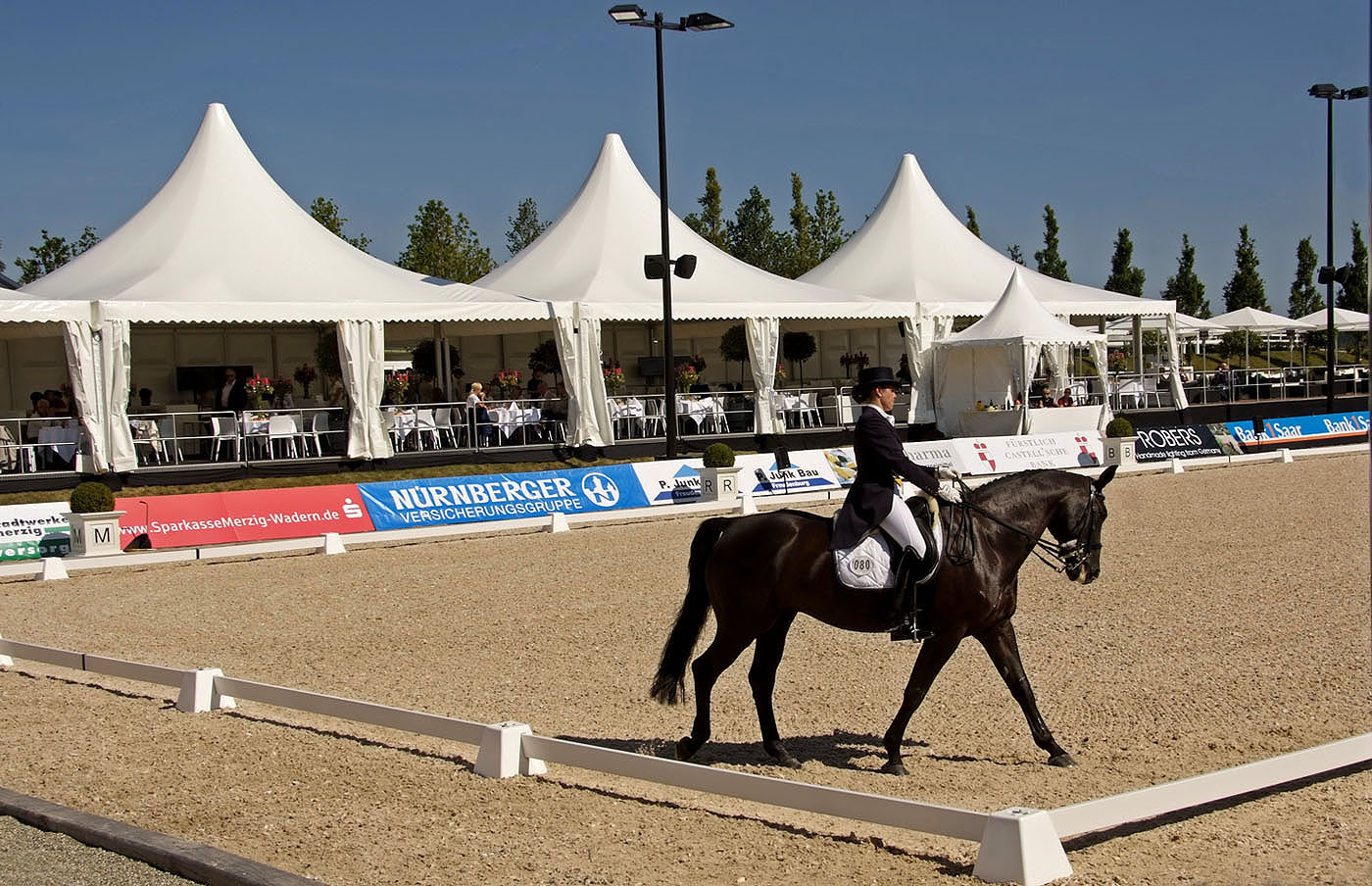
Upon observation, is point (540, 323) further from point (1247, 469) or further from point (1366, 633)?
point (1366, 633)

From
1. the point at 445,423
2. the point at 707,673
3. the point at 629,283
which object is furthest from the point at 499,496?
the point at 707,673

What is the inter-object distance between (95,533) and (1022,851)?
1586 centimetres

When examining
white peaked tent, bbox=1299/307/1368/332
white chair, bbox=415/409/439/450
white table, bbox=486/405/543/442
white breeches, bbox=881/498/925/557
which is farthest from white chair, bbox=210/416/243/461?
white peaked tent, bbox=1299/307/1368/332

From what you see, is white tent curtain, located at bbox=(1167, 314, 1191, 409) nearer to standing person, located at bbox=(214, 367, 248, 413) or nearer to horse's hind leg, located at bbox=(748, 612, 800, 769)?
standing person, located at bbox=(214, 367, 248, 413)

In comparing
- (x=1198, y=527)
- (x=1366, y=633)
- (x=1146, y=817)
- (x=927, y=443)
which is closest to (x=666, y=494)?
(x=927, y=443)

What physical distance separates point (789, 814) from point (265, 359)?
78.6 ft

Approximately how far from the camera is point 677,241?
1234 inches

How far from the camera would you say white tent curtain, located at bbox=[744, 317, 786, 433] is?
93.7 ft

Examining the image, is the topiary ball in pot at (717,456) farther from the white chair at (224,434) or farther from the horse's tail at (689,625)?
the horse's tail at (689,625)

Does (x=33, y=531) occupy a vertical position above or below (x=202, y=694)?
above

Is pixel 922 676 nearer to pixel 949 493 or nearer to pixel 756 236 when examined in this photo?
pixel 949 493

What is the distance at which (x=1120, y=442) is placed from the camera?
27.9m

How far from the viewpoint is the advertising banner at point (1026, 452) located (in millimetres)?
25812

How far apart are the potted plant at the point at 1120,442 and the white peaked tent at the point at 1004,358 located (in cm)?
200
